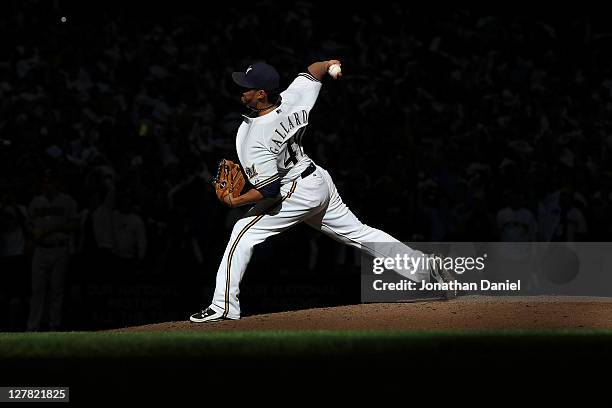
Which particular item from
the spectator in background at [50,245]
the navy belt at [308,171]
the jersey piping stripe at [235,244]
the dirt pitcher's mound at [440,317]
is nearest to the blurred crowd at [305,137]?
the spectator in background at [50,245]

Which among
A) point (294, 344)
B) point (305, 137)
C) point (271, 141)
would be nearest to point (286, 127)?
point (271, 141)

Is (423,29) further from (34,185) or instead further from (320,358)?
(320,358)

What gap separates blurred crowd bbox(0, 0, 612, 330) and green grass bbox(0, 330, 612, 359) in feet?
17.9

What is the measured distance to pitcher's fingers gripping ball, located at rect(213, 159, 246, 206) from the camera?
8281 mm

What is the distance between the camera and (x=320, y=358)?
568 centimetres

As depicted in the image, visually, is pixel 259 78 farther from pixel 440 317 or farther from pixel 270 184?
pixel 440 317

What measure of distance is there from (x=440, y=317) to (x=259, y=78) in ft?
7.29

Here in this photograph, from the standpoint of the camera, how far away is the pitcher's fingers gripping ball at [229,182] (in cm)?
828

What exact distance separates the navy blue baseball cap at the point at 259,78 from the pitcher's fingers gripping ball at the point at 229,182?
0.62 m

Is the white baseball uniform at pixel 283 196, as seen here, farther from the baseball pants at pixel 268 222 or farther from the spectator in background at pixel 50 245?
the spectator in background at pixel 50 245

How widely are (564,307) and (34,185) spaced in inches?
272

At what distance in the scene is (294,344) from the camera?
636 centimetres

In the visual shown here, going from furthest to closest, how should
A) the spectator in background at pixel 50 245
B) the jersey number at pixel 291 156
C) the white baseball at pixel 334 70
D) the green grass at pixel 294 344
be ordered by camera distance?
the spectator in background at pixel 50 245 → the white baseball at pixel 334 70 → the jersey number at pixel 291 156 → the green grass at pixel 294 344

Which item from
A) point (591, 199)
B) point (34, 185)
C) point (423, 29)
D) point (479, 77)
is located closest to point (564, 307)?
point (591, 199)
